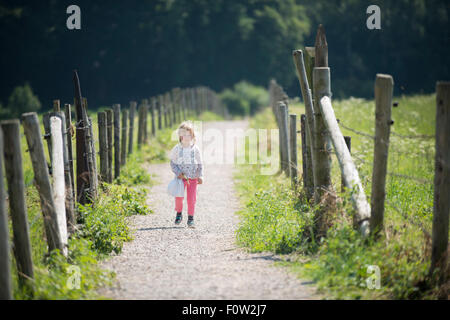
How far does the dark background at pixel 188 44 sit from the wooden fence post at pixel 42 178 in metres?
46.3

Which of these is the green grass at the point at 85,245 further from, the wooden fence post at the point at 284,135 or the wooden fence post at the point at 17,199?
the wooden fence post at the point at 284,135

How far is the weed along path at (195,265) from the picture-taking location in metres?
4.90

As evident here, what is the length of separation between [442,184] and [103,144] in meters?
6.47

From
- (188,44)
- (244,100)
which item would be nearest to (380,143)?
(244,100)

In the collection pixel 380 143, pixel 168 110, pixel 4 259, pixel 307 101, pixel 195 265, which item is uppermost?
pixel 307 101

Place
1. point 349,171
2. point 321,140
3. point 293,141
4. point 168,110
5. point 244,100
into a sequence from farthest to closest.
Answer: point 244,100 < point 168,110 < point 293,141 < point 321,140 < point 349,171

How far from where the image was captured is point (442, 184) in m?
4.70

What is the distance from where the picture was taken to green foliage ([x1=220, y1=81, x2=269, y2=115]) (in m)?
43.2

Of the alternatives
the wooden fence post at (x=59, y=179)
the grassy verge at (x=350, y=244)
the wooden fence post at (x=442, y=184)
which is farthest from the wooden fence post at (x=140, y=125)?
the wooden fence post at (x=442, y=184)

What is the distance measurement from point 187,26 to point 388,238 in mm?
48742

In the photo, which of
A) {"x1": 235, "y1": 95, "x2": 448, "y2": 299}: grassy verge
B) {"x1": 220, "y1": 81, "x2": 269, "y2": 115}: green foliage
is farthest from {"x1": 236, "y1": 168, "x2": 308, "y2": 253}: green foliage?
{"x1": 220, "y1": 81, "x2": 269, "y2": 115}: green foliage

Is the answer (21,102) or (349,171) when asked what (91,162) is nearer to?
(349,171)

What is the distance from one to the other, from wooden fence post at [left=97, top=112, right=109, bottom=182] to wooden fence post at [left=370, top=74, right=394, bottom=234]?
5.73m
